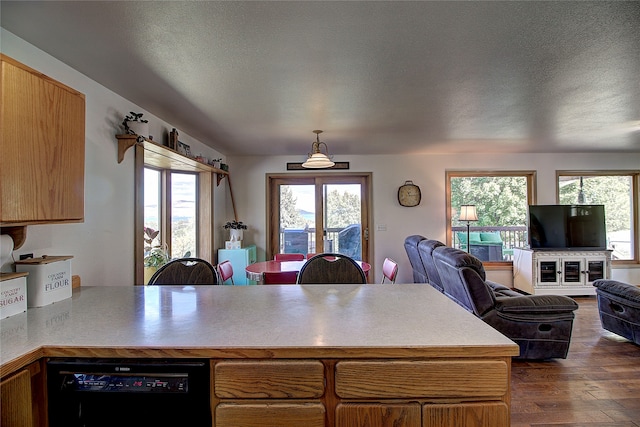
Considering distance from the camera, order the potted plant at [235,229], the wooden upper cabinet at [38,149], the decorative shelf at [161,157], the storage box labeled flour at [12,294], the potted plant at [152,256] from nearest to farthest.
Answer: the wooden upper cabinet at [38,149]
the storage box labeled flour at [12,294]
the decorative shelf at [161,157]
the potted plant at [152,256]
the potted plant at [235,229]

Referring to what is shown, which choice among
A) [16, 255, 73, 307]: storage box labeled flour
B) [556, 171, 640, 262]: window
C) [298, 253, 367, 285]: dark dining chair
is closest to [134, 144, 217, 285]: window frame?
[16, 255, 73, 307]: storage box labeled flour

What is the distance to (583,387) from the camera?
92.8 inches

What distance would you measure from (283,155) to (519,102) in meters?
3.41

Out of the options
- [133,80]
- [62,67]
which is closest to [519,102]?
[133,80]

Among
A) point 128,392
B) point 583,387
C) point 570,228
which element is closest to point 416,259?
point 583,387

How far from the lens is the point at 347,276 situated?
1967mm

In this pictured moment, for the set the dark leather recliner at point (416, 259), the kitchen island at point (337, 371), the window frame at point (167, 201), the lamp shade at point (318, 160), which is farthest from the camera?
the dark leather recliner at point (416, 259)

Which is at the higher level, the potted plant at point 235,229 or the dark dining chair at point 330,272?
the potted plant at point 235,229

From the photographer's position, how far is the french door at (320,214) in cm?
535

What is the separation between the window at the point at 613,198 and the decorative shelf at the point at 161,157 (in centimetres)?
572

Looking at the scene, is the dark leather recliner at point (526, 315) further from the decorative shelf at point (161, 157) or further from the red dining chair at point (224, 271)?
the decorative shelf at point (161, 157)

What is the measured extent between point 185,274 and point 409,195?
4006 mm

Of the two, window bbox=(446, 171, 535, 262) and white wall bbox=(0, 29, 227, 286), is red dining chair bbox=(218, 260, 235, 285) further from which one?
window bbox=(446, 171, 535, 262)

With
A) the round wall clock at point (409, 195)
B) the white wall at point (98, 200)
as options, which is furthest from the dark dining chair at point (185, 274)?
the round wall clock at point (409, 195)
